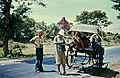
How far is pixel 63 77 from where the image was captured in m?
13.9

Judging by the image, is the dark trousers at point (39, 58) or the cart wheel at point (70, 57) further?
the cart wheel at point (70, 57)

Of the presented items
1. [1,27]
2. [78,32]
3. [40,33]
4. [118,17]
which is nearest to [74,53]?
[78,32]

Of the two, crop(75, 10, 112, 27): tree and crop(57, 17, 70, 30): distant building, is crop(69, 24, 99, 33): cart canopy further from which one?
crop(75, 10, 112, 27): tree

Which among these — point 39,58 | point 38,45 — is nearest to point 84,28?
point 38,45

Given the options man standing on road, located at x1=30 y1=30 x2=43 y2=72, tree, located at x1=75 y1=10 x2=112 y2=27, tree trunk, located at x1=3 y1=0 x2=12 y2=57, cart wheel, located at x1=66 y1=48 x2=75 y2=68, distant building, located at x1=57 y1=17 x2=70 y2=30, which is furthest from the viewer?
tree, located at x1=75 y1=10 x2=112 y2=27

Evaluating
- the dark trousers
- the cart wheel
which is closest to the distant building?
the dark trousers

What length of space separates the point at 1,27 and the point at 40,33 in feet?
47.3

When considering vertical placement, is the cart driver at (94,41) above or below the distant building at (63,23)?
below

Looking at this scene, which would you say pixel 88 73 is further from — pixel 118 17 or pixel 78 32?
pixel 118 17

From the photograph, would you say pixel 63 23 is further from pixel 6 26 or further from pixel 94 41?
pixel 6 26

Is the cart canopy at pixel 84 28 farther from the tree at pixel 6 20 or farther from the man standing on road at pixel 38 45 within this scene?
the tree at pixel 6 20

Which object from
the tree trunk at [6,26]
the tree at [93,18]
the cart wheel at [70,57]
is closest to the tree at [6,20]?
the tree trunk at [6,26]

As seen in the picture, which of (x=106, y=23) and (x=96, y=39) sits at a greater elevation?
(x=106, y=23)

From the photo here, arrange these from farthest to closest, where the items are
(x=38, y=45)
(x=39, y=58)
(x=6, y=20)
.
→ 1. (x=6, y=20)
2. (x=39, y=58)
3. (x=38, y=45)
